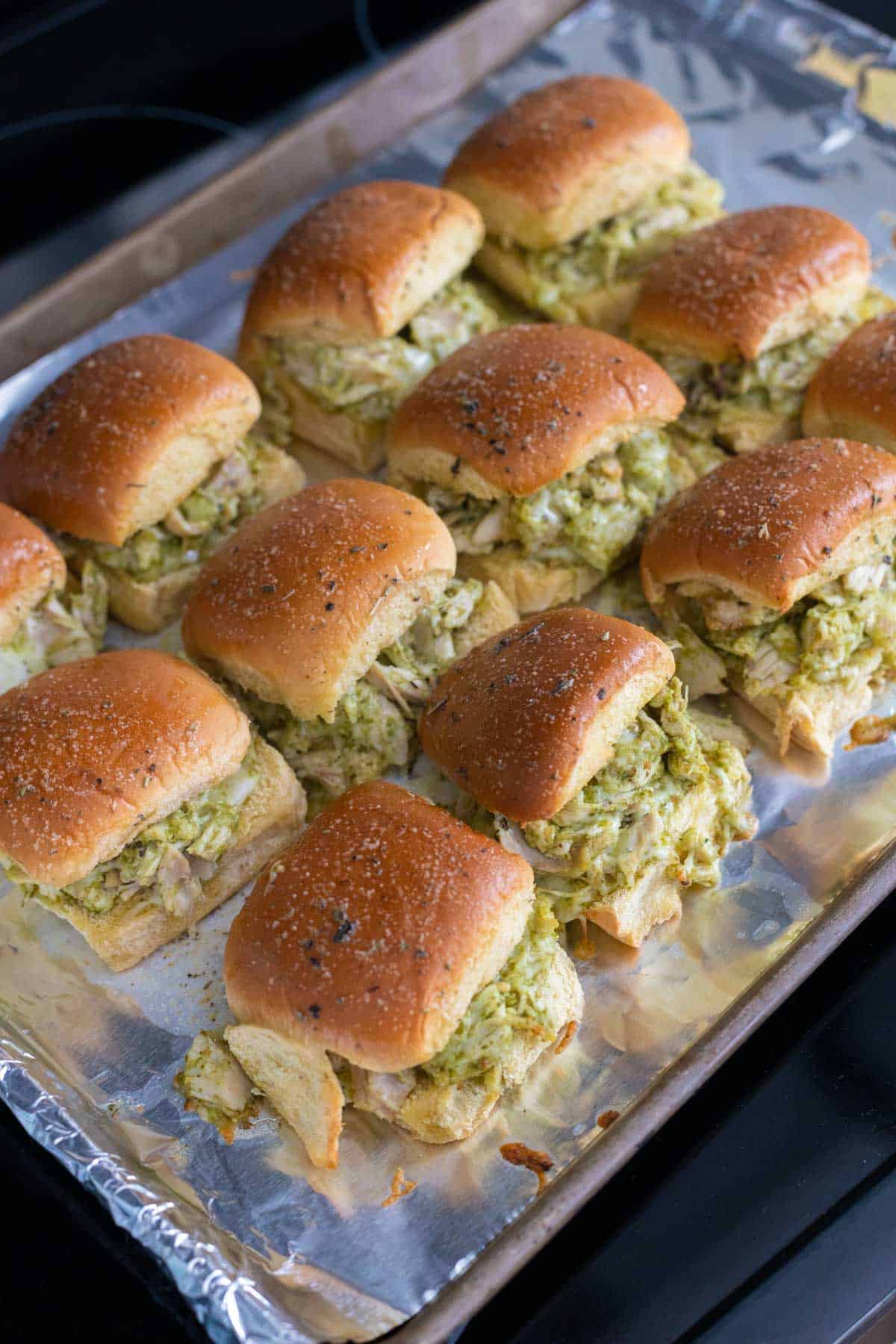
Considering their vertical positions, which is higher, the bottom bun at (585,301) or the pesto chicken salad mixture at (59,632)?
the bottom bun at (585,301)

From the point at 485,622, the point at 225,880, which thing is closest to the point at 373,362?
the point at 485,622

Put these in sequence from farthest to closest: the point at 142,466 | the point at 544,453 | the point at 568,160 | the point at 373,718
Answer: the point at 568,160, the point at 142,466, the point at 544,453, the point at 373,718

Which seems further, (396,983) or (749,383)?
(749,383)

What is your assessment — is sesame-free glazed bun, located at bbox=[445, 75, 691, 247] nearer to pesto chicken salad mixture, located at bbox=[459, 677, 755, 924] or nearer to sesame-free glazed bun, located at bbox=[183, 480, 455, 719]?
sesame-free glazed bun, located at bbox=[183, 480, 455, 719]

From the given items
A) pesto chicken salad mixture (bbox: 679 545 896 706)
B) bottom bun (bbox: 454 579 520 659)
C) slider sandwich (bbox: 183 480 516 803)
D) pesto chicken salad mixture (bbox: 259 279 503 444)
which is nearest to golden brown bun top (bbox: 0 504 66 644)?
slider sandwich (bbox: 183 480 516 803)

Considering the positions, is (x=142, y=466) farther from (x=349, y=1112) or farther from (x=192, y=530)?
(x=349, y=1112)

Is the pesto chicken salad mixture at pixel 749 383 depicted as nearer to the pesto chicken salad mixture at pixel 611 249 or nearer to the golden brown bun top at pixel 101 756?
the pesto chicken salad mixture at pixel 611 249

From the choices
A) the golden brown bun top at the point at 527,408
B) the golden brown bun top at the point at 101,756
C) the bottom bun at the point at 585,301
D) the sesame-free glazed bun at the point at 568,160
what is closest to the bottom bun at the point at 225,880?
the golden brown bun top at the point at 101,756
